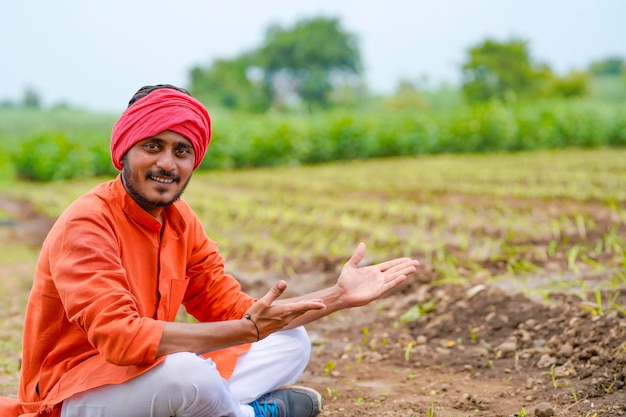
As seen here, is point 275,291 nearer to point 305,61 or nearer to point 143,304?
point 143,304

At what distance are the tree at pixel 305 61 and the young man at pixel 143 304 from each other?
115 feet

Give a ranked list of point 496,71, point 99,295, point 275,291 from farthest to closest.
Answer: point 496,71, point 275,291, point 99,295

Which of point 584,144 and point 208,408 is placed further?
point 584,144

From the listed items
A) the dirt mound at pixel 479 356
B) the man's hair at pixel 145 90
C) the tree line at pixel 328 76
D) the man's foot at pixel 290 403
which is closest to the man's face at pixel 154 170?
the man's hair at pixel 145 90

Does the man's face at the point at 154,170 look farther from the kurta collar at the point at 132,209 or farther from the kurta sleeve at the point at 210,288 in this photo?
the kurta sleeve at the point at 210,288

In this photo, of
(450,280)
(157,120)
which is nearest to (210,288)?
(157,120)

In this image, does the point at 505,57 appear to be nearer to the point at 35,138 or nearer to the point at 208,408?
the point at 35,138

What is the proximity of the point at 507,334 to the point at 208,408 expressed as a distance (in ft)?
6.15

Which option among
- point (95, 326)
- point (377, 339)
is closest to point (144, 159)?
point (95, 326)

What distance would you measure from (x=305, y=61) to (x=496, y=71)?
10.5 meters

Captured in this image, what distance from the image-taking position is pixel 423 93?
3497 cm

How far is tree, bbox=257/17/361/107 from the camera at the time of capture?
38094 mm

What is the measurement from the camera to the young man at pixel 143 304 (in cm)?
216

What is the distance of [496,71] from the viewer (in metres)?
32.1
